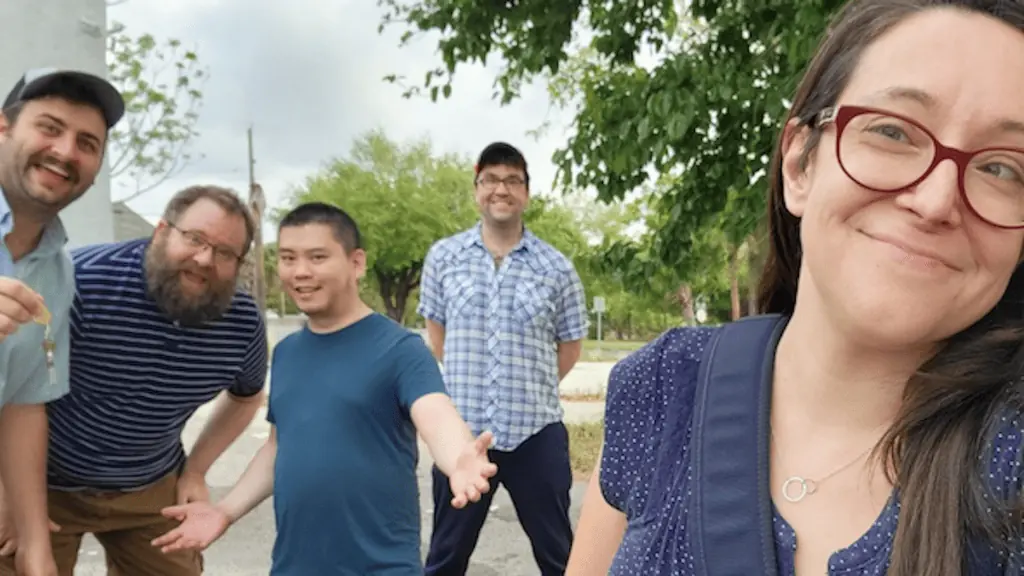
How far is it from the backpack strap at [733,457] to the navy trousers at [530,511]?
271 cm

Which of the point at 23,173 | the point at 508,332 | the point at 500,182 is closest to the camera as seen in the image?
the point at 23,173

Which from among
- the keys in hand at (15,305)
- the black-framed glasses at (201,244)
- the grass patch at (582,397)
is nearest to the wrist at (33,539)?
the keys in hand at (15,305)

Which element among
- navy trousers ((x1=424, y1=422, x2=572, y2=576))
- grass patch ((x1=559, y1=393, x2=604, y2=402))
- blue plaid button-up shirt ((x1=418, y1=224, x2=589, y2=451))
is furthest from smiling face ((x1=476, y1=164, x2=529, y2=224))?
grass patch ((x1=559, y1=393, x2=604, y2=402))

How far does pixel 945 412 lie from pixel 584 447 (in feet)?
25.0

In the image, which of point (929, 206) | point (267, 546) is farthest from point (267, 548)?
point (929, 206)

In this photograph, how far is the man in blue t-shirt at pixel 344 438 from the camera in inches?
97.0

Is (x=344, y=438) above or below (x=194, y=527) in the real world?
above

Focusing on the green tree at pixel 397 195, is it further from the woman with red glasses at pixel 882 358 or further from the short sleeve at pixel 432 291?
the woman with red glasses at pixel 882 358

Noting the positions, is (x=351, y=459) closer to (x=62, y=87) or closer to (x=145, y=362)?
(x=145, y=362)

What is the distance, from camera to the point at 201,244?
2.81 meters

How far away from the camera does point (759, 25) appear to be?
4.47 meters

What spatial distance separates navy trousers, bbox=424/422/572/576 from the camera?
3.78m

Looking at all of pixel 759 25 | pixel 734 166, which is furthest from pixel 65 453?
pixel 759 25

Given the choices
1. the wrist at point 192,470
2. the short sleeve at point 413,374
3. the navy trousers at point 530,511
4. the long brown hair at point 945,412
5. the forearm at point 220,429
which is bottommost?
the navy trousers at point 530,511
